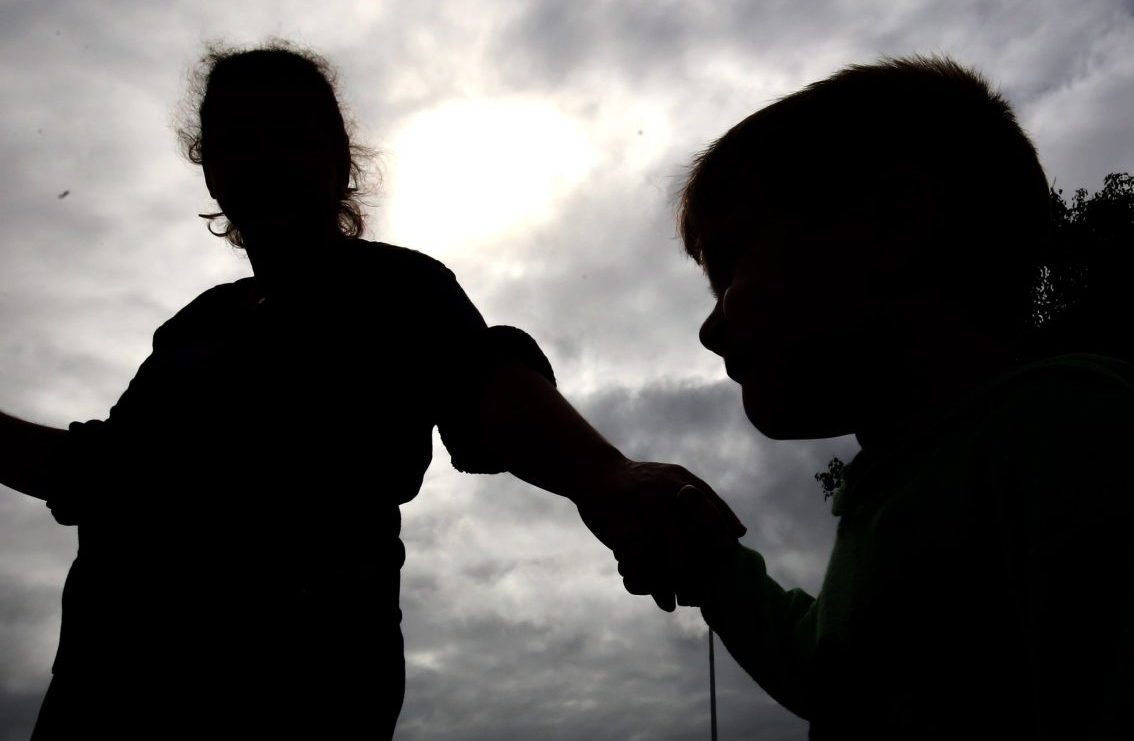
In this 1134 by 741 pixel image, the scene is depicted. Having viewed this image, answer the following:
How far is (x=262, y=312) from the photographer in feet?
7.68

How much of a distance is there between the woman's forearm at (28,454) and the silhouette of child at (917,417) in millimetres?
1821

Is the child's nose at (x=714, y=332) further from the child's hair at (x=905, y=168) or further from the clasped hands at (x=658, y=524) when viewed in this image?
the clasped hands at (x=658, y=524)

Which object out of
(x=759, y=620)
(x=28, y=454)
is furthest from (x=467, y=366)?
(x=28, y=454)

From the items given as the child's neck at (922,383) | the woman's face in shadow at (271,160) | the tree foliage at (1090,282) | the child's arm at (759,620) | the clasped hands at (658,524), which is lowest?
the child's arm at (759,620)

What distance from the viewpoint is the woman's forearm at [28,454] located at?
2.47m

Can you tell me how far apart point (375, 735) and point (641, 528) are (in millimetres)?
755

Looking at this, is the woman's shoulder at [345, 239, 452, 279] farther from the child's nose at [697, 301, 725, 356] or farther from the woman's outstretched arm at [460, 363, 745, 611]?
the child's nose at [697, 301, 725, 356]

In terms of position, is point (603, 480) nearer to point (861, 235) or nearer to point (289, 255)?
point (861, 235)

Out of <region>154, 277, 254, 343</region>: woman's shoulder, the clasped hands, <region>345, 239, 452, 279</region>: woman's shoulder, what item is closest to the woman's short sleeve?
<region>345, 239, 452, 279</region>: woman's shoulder

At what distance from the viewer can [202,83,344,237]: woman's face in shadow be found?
251 cm

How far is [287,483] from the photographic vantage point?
76.9 inches

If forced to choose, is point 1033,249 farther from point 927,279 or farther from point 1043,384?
point 1043,384

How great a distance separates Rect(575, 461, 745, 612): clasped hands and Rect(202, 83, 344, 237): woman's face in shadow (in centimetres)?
128

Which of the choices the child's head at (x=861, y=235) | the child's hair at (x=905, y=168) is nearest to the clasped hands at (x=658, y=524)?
the child's head at (x=861, y=235)
